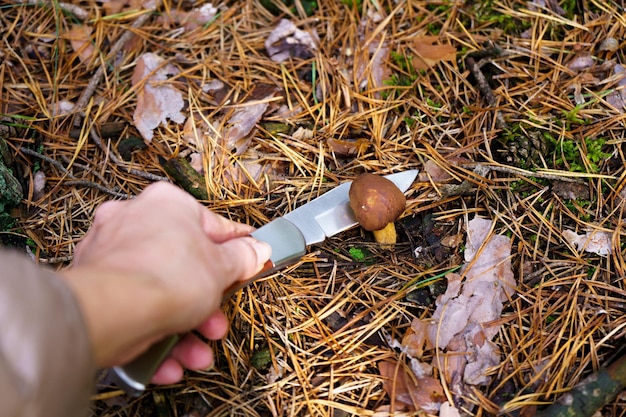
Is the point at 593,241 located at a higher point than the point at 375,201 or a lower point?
lower


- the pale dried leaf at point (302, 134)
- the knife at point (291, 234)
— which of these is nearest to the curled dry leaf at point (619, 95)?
the knife at point (291, 234)

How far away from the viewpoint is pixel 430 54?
107 inches

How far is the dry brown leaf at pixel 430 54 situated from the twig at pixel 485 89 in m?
0.10

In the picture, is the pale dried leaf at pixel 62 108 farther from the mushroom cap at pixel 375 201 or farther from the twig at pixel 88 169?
the mushroom cap at pixel 375 201

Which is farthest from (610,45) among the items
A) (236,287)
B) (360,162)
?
(236,287)

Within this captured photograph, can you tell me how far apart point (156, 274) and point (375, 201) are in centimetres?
106

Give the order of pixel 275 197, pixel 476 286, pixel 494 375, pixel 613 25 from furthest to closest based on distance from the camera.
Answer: pixel 613 25 → pixel 275 197 → pixel 476 286 → pixel 494 375

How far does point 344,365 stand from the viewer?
6.65 ft

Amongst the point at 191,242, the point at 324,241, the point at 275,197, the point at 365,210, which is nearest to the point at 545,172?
the point at 365,210

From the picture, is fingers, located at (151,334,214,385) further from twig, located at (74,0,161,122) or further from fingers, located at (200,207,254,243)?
twig, located at (74,0,161,122)

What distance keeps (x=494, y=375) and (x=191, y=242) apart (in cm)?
127

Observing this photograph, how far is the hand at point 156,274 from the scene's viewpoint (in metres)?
1.19

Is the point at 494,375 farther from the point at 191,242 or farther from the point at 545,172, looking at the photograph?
the point at 191,242

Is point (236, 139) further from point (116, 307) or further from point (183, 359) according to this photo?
point (116, 307)
